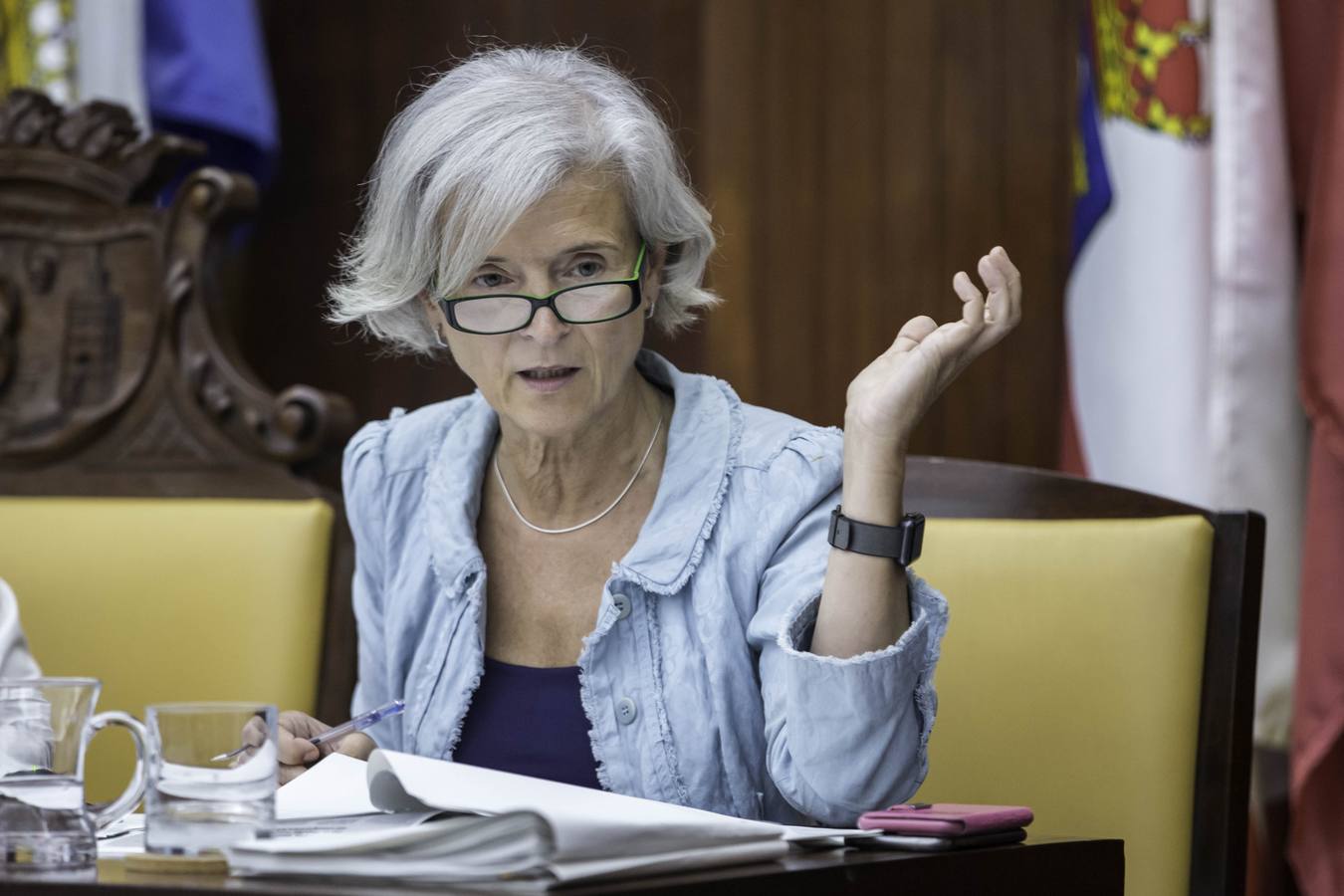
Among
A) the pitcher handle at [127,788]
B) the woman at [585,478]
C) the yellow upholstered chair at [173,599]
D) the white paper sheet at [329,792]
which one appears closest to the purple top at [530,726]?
the woman at [585,478]

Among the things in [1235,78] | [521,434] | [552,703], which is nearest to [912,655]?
[552,703]

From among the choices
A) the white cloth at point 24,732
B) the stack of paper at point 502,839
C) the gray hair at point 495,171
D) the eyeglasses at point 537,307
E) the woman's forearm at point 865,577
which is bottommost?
the stack of paper at point 502,839

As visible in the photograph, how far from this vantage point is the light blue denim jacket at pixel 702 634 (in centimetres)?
125

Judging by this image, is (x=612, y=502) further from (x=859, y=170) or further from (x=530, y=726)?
(x=859, y=170)

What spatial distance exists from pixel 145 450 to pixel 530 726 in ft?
2.57

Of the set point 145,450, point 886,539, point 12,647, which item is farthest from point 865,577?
point 145,450

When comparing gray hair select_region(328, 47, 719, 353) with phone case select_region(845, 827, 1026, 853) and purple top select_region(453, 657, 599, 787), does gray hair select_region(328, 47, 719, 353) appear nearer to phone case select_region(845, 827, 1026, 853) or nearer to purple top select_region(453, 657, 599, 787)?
purple top select_region(453, 657, 599, 787)

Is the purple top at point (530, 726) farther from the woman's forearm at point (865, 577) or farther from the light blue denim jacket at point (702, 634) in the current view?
the woman's forearm at point (865, 577)

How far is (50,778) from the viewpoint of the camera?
1005mm

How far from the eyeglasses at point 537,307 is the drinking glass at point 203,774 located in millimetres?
590

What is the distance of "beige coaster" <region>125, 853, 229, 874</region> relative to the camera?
93 centimetres

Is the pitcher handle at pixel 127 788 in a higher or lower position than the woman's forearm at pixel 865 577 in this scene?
lower

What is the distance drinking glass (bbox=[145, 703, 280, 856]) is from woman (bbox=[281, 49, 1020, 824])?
0.38 metres

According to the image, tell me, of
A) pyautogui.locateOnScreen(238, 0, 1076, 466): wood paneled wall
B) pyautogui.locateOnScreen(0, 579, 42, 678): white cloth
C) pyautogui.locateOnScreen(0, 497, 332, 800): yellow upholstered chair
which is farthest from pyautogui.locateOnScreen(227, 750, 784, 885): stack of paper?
pyautogui.locateOnScreen(238, 0, 1076, 466): wood paneled wall
